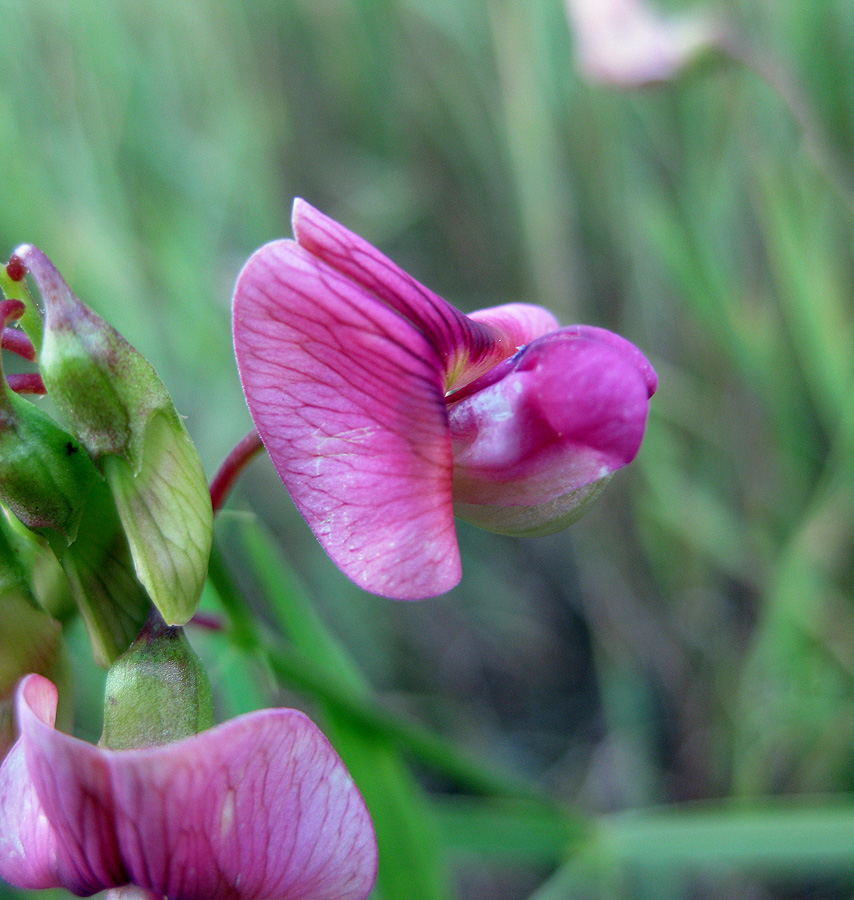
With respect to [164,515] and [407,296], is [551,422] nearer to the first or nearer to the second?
[407,296]

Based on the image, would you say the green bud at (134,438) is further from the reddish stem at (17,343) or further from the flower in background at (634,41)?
the flower in background at (634,41)

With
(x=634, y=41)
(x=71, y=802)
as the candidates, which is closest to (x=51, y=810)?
(x=71, y=802)

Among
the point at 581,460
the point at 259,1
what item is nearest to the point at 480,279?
the point at 259,1

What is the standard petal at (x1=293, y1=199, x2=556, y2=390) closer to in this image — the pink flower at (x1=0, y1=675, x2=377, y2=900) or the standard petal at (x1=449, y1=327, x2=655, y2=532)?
the standard petal at (x1=449, y1=327, x2=655, y2=532)

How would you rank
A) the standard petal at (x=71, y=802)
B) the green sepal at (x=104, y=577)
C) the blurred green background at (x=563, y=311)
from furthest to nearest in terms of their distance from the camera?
the blurred green background at (x=563, y=311) → the green sepal at (x=104, y=577) → the standard petal at (x=71, y=802)

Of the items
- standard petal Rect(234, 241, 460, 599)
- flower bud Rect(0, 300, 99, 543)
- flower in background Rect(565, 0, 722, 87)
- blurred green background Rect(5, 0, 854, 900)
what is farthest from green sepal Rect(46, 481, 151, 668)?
flower in background Rect(565, 0, 722, 87)

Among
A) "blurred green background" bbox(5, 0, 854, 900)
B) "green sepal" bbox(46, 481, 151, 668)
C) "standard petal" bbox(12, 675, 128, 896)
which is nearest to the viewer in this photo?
"standard petal" bbox(12, 675, 128, 896)

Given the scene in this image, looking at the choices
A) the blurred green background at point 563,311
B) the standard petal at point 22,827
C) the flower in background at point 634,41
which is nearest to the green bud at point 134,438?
the standard petal at point 22,827
